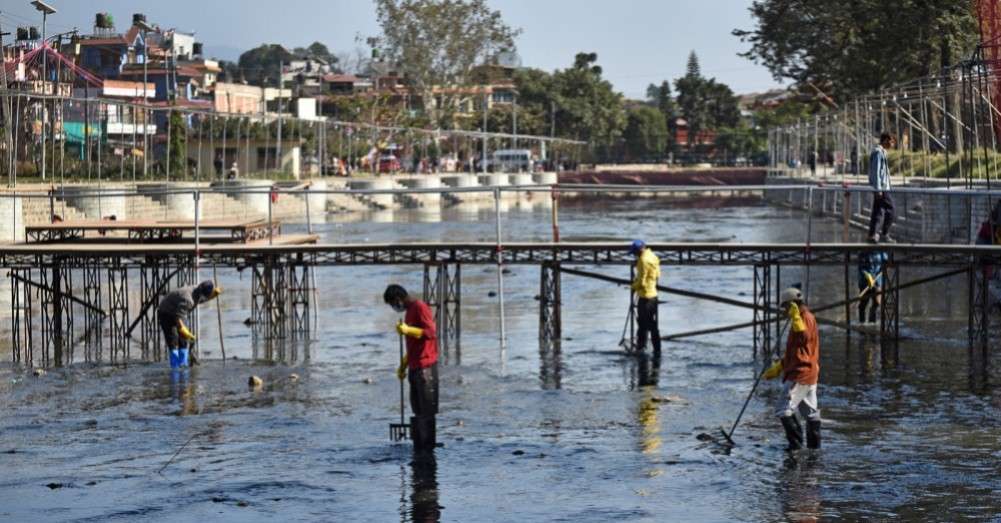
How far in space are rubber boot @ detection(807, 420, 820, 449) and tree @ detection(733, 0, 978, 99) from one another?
37205 millimetres

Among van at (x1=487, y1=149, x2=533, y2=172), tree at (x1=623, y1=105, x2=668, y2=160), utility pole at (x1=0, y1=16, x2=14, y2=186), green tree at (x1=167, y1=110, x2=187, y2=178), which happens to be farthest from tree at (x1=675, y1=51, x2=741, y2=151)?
utility pole at (x1=0, y1=16, x2=14, y2=186)

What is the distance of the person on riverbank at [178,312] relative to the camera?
Result: 23.5m

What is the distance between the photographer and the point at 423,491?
15.7m

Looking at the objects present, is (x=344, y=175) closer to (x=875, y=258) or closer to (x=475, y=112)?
(x=475, y=112)

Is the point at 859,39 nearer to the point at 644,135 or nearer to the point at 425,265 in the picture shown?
the point at 425,265

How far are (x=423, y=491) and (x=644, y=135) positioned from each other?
441 feet

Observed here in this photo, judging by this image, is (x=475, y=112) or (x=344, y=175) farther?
(x=475, y=112)

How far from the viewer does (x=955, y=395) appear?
2169cm

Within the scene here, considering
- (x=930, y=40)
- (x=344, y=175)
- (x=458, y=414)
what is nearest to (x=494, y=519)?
(x=458, y=414)

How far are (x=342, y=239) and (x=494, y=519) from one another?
41.3 metres

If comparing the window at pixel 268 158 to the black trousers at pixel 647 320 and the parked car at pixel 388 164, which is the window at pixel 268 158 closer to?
the parked car at pixel 388 164

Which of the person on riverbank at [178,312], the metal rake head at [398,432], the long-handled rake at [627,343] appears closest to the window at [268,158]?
the long-handled rake at [627,343]

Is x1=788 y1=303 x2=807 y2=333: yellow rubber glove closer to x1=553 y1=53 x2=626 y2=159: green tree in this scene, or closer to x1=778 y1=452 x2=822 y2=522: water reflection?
x1=778 y1=452 x2=822 y2=522: water reflection

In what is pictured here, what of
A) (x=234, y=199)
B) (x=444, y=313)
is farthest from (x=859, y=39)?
(x=444, y=313)
